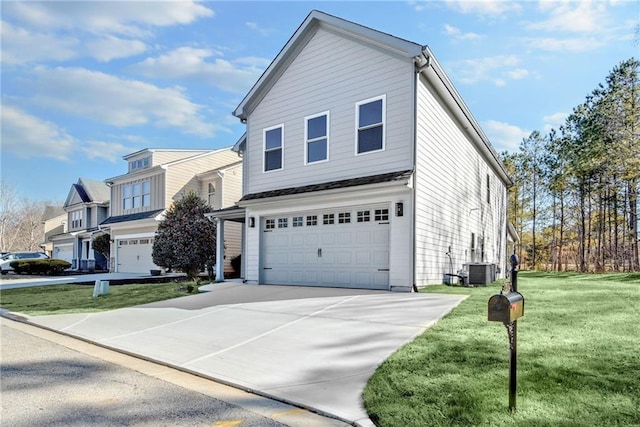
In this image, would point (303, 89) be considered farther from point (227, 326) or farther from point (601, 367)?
point (601, 367)

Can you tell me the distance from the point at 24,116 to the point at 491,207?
26.3 meters

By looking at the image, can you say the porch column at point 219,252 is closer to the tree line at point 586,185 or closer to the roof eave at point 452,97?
the roof eave at point 452,97

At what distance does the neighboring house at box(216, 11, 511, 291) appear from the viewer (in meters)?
10.7

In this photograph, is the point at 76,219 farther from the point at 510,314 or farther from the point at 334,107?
the point at 510,314

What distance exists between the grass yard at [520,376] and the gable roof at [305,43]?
7282 mm

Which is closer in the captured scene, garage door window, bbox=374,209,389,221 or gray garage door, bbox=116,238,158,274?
garage door window, bbox=374,209,389,221

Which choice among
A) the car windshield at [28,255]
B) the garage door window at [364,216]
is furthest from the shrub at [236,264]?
the car windshield at [28,255]

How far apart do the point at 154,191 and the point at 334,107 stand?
56.6 ft

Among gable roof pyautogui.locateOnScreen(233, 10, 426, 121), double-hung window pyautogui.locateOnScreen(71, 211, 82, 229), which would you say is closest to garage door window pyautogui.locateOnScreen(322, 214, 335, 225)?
gable roof pyautogui.locateOnScreen(233, 10, 426, 121)

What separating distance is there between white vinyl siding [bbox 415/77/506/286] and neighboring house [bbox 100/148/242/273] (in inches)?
508

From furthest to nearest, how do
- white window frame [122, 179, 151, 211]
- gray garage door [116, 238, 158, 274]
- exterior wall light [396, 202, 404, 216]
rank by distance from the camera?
1. white window frame [122, 179, 151, 211]
2. gray garage door [116, 238, 158, 274]
3. exterior wall light [396, 202, 404, 216]

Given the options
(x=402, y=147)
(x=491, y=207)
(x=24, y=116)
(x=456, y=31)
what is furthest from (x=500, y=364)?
(x=24, y=116)

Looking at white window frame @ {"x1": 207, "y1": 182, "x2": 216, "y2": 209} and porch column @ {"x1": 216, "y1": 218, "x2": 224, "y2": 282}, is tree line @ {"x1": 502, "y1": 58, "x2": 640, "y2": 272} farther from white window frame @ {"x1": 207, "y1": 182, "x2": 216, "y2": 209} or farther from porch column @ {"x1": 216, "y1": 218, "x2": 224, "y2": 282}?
white window frame @ {"x1": 207, "y1": 182, "x2": 216, "y2": 209}

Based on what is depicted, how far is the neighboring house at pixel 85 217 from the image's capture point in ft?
109
